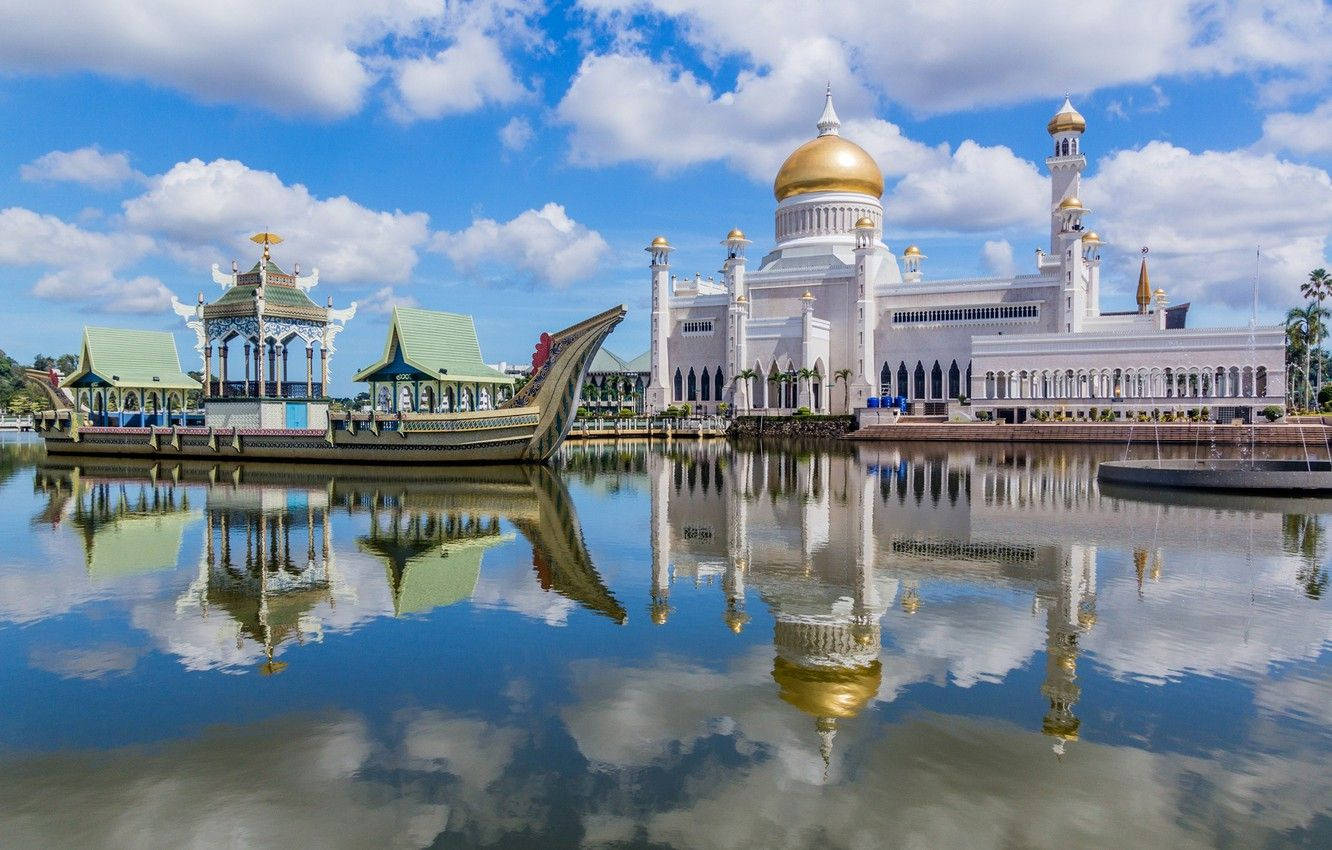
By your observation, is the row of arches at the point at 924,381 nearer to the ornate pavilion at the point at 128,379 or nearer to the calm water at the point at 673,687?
the ornate pavilion at the point at 128,379

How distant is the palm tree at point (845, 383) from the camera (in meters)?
61.3

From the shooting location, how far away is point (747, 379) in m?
A: 62.6

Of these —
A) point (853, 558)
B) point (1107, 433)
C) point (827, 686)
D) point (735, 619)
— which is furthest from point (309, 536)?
point (1107, 433)

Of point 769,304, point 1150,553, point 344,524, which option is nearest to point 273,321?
point 344,524

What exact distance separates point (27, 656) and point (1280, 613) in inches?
461

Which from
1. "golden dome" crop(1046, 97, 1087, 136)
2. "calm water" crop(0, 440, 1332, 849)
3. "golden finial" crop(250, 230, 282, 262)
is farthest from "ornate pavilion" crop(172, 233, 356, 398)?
"golden dome" crop(1046, 97, 1087, 136)

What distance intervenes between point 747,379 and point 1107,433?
2394 centimetres

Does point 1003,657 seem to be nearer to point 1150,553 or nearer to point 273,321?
point 1150,553

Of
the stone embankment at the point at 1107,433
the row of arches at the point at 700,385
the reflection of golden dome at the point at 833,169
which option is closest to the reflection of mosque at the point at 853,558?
the stone embankment at the point at 1107,433

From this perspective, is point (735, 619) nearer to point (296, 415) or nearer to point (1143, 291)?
point (296, 415)

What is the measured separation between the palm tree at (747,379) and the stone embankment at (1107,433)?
11.8 metres

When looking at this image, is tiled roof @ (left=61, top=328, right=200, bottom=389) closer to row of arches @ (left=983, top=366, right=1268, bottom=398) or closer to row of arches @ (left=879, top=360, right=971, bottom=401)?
row of arches @ (left=879, top=360, right=971, bottom=401)

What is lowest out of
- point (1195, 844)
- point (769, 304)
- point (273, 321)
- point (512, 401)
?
point (1195, 844)

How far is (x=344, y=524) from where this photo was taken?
1698cm
